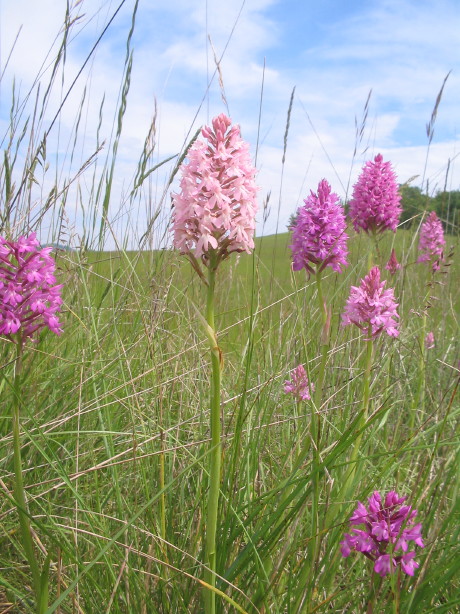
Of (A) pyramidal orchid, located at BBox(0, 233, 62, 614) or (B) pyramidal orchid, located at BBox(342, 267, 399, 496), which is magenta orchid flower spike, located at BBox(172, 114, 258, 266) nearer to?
(A) pyramidal orchid, located at BBox(0, 233, 62, 614)

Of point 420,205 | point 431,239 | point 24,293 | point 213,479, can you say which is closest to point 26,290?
point 24,293

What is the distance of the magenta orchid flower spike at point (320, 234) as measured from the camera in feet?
7.70

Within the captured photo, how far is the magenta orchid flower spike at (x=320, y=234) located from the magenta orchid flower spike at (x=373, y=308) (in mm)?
145

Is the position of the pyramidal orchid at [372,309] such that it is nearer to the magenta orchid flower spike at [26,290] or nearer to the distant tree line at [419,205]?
the distant tree line at [419,205]

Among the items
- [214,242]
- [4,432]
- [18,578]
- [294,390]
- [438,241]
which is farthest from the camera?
[438,241]

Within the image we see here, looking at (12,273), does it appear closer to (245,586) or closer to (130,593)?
(130,593)

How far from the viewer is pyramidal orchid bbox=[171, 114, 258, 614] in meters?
1.42

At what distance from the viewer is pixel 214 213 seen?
1493mm

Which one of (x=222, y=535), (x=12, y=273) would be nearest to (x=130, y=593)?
(x=222, y=535)

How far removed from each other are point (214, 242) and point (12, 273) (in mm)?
650

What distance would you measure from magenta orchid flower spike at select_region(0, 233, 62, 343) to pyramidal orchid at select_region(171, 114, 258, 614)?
44 centimetres

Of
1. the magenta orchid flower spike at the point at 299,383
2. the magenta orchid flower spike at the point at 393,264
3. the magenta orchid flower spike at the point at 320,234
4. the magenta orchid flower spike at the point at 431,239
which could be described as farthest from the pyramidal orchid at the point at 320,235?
the magenta orchid flower spike at the point at 431,239

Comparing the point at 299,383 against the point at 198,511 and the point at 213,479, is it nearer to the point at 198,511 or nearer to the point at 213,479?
the point at 198,511

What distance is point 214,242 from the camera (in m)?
1.46
